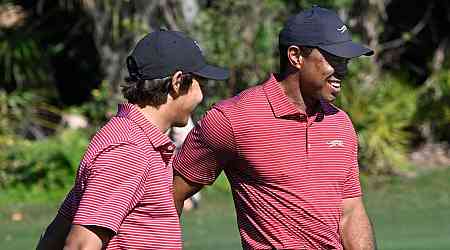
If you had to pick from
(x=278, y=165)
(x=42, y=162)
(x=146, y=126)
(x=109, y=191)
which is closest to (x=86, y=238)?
(x=109, y=191)

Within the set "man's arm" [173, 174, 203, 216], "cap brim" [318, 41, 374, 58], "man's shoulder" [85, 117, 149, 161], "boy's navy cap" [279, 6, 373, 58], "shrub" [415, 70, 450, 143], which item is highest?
"man's shoulder" [85, 117, 149, 161]

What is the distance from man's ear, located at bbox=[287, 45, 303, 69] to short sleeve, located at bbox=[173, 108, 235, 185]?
414 mm

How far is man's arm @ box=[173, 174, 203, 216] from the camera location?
5895 millimetres

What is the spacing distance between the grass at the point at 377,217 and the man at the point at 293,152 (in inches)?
213

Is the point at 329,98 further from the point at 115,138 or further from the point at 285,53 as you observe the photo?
the point at 115,138

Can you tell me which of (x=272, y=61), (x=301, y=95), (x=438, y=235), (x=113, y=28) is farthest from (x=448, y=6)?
(x=301, y=95)

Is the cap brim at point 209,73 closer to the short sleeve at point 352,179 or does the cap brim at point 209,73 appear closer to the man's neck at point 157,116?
the man's neck at point 157,116

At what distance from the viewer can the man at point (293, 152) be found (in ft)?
18.4

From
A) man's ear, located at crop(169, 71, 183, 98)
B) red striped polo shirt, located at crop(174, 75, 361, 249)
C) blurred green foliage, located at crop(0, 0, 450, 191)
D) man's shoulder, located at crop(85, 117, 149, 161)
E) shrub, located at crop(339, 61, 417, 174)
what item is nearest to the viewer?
man's shoulder, located at crop(85, 117, 149, 161)

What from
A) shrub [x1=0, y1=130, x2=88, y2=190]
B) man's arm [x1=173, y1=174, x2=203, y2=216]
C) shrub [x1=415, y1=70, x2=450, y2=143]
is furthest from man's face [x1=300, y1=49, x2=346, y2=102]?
shrub [x1=415, y1=70, x2=450, y2=143]

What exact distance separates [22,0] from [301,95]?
14.5 metres

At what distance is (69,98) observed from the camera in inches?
835

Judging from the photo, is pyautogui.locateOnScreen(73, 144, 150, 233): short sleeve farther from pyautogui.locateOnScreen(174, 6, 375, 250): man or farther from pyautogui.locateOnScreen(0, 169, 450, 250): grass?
pyautogui.locateOnScreen(0, 169, 450, 250): grass

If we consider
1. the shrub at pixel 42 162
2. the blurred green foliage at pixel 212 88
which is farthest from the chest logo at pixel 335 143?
the shrub at pixel 42 162
